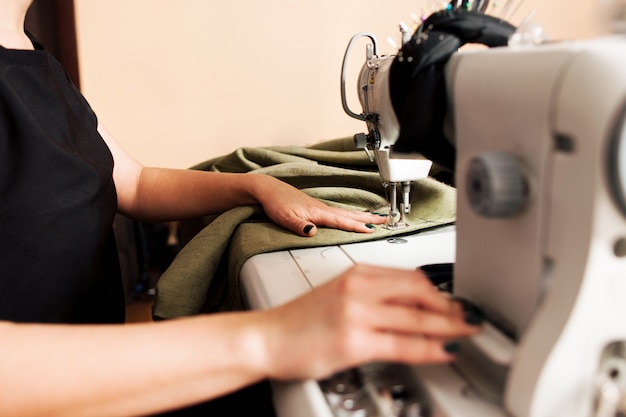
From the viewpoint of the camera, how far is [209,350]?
19.3 inches

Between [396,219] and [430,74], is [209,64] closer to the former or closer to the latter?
[396,219]

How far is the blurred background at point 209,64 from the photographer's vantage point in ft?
5.34

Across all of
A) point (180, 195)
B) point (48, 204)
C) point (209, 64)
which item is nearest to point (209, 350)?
point (48, 204)

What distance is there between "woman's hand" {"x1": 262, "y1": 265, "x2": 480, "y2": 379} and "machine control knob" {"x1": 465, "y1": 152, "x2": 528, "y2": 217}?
4.0 inches

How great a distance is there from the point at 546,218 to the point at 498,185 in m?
0.05

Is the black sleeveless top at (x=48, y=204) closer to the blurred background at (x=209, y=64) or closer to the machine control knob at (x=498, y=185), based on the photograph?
the machine control knob at (x=498, y=185)

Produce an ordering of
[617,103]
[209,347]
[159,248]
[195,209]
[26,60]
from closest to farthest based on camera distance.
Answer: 1. [617,103]
2. [209,347]
3. [26,60]
4. [195,209]
5. [159,248]

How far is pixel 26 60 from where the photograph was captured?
0.84 meters

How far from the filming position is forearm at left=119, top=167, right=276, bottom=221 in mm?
1061

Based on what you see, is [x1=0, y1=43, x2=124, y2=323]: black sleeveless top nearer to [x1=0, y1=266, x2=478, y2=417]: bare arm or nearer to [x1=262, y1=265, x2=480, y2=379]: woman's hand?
[x1=0, y1=266, x2=478, y2=417]: bare arm

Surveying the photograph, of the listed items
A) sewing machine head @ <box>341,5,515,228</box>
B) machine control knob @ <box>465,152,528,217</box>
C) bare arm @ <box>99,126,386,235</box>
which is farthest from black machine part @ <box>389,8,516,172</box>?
bare arm @ <box>99,126,386,235</box>

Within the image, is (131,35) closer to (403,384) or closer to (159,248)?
(159,248)

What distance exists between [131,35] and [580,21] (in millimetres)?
1483

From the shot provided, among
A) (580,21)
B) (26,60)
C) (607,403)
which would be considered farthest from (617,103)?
(580,21)
